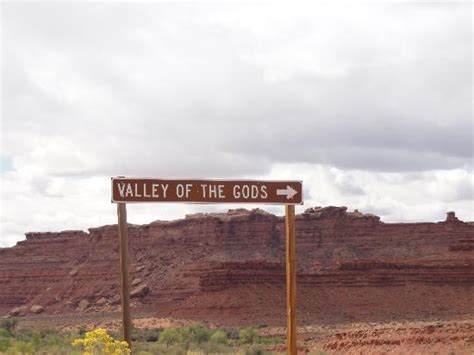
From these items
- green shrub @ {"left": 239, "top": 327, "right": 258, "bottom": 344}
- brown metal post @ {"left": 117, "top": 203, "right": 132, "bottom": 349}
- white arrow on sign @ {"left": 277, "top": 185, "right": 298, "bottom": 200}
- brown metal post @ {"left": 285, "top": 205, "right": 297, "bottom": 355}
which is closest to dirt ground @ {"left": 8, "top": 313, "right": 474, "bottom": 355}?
green shrub @ {"left": 239, "top": 327, "right": 258, "bottom": 344}

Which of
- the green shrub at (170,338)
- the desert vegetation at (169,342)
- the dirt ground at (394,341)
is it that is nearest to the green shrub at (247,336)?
the desert vegetation at (169,342)

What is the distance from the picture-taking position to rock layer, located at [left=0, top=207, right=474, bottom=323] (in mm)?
57969

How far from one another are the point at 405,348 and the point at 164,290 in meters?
38.3

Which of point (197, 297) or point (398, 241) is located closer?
point (197, 297)

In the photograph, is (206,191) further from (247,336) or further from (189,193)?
(247,336)

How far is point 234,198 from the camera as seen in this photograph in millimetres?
11164

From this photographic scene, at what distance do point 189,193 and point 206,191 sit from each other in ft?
0.66

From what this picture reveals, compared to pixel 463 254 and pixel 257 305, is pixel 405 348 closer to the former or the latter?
pixel 257 305

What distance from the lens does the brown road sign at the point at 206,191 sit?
10.8 metres

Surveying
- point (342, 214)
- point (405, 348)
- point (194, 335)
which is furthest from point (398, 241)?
point (405, 348)

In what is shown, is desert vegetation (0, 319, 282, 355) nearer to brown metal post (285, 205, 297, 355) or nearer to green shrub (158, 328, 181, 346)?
green shrub (158, 328, 181, 346)

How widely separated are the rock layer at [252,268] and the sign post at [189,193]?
42210 millimetres

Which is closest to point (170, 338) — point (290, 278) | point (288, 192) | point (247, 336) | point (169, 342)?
point (169, 342)

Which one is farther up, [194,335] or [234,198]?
[234,198]
